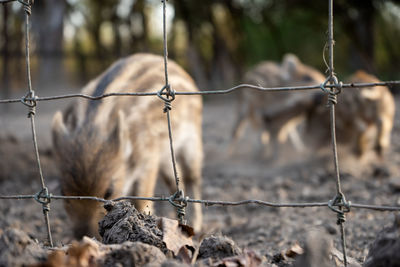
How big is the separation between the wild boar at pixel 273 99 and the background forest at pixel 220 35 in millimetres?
3116

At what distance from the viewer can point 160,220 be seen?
1.76 metres

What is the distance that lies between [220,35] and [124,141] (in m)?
9.91

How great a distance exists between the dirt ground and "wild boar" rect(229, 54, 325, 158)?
0.39 metres

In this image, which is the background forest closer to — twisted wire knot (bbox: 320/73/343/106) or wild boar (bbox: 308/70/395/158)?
wild boar (bbox: 308/70/395/158)

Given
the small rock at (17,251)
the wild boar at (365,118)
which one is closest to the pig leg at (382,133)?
the wild boar at (365,118)

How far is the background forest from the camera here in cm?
985

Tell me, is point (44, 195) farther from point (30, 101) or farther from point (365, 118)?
point (365, 118)

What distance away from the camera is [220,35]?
490 inches

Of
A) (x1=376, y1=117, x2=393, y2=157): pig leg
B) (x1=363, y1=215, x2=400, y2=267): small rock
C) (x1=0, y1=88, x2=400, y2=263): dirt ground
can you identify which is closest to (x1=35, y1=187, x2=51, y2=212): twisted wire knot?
Answer: (x1=0, y1=88, x2=400, y2=263): dirt ground

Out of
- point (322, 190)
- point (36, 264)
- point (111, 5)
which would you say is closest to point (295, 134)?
point (322, 190)

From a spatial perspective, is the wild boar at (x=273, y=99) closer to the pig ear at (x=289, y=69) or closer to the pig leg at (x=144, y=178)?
the pig ear at (x=289, y=69)

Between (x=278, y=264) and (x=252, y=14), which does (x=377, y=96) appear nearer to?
(x=278, y=264)

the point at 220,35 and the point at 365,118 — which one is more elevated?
the point at 220,35

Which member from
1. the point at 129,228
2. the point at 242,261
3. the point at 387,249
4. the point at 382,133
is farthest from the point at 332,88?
the point at 382,133
